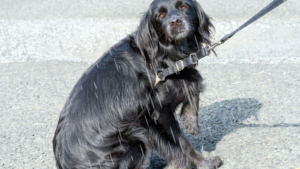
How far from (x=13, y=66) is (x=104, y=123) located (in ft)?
22.7

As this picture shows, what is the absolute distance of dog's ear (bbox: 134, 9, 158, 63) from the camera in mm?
3059

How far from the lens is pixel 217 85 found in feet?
19.3

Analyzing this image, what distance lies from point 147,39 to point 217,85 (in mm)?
3148

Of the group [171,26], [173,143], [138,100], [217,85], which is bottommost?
[217,85]

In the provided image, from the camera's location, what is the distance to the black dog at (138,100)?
2.71 m

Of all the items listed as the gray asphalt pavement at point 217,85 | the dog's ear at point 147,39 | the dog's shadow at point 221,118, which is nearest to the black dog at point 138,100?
the dog's ear at point 147,39

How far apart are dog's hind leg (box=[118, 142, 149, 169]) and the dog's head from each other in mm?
901

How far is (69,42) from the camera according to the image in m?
12.9

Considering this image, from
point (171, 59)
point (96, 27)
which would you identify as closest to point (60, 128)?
point (171, 59)

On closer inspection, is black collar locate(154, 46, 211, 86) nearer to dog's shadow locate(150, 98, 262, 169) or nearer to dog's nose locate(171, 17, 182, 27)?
dog's nose locate(171, 17, 182, 27)

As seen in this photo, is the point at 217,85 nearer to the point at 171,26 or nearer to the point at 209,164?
the point at 209,164

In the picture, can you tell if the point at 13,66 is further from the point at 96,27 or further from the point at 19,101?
the point at 96,27

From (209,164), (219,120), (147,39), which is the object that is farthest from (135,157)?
(219,120)

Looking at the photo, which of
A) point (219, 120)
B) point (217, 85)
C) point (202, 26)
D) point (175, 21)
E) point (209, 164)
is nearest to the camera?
point (175, 21)
